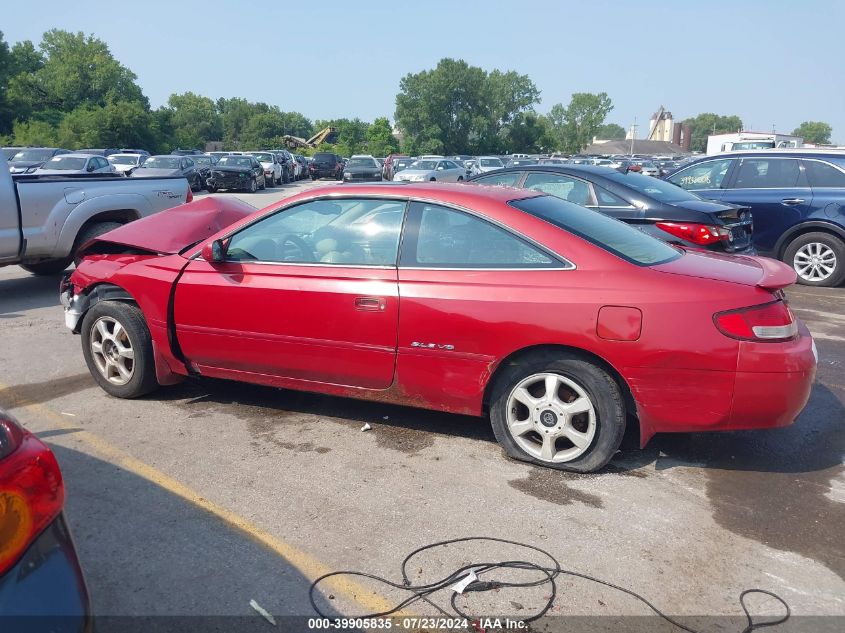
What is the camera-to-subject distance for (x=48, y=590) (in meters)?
1.86

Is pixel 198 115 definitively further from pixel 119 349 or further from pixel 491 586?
pixel 491 586

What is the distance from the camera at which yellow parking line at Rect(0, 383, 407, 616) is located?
9.99 ft

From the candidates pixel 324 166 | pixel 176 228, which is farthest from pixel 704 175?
pixel 324 166

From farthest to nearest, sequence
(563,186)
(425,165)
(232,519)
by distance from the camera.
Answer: (425,165), (563,186), (232,519)

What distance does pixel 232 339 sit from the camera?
4.80 metres

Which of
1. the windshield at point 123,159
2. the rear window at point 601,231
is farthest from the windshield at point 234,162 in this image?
the rear window at point 601,231

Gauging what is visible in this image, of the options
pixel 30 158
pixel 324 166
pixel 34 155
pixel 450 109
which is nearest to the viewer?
pixel 30 158

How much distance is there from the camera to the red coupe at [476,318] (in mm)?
3850

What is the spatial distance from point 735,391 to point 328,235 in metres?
2.57

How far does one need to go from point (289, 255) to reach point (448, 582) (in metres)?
2.46

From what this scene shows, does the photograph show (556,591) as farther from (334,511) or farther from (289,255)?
(289,255)

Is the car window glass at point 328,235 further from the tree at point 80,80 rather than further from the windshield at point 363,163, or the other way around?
the tree at point 80,80

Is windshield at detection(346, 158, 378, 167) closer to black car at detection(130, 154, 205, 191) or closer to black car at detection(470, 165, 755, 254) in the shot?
black car at detection(130, 154, 205, 191)

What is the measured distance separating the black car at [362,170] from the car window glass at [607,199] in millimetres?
27149
